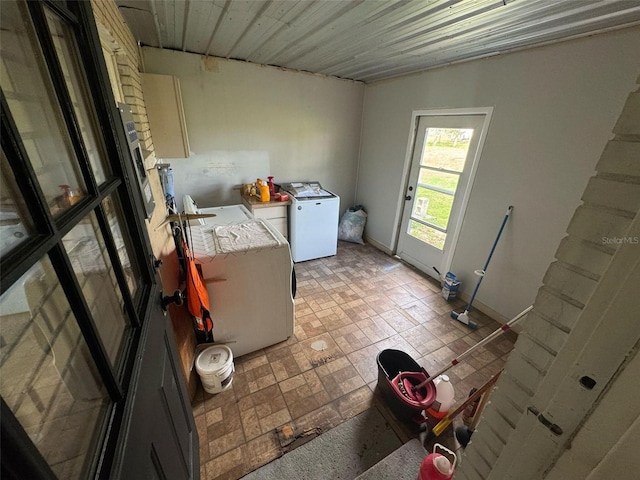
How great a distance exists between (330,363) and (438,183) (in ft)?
7.34

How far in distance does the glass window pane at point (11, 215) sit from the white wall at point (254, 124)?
2.94 metres

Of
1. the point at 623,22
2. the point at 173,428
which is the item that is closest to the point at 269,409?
the point at 173,428

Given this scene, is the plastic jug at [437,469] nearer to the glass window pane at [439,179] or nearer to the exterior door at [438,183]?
the exterior door at [438,183]

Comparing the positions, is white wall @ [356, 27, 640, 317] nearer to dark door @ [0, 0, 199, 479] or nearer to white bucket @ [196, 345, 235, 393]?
white bucket @ [196, 345, 235, 393]

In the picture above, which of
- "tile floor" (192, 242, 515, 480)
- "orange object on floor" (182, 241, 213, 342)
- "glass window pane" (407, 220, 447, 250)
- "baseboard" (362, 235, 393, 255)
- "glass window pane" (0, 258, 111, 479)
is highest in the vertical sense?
"glass window pane" (0, 258, 111, 479)

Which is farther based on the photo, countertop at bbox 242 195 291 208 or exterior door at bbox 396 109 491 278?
countertop at bbox 242 195 291 208

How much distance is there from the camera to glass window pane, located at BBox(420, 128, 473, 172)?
8.52 feet

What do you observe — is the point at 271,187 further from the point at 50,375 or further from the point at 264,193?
the point at 50,375

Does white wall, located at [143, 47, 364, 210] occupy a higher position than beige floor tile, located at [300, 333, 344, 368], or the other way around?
white wall, located at [143, 47, 364, 210]

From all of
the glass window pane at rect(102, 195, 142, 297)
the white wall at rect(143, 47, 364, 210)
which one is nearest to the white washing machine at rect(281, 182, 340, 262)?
the white wall at rect(143, 47, 364, 210)

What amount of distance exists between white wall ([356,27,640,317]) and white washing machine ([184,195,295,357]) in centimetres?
194

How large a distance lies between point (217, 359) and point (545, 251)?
263cm

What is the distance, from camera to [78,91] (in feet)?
2.12

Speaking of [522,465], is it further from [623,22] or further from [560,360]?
[623,22]
